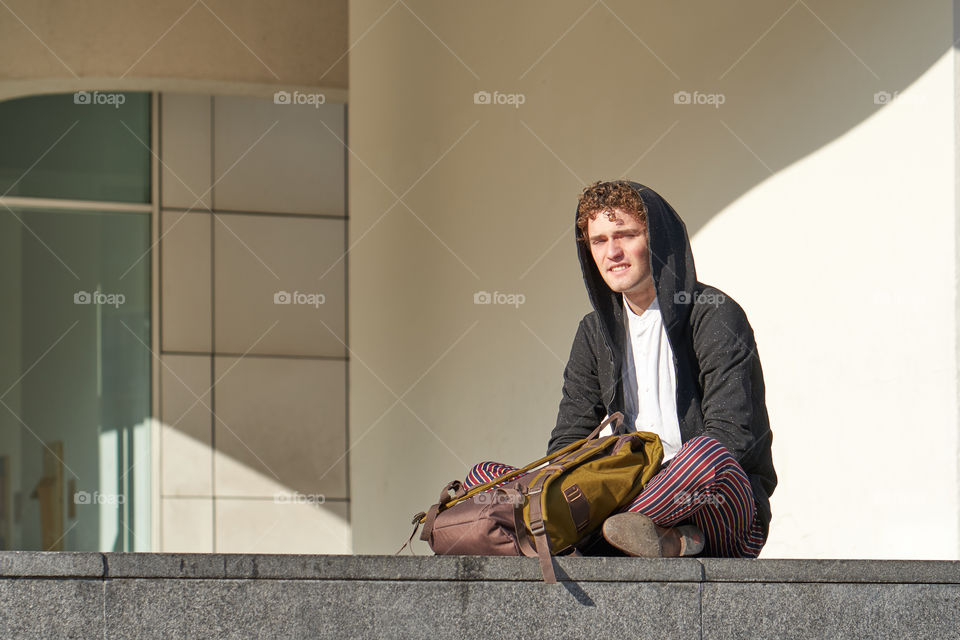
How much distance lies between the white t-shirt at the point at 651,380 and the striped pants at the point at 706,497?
1.35 feet

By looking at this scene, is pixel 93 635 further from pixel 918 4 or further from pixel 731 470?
pixel 918 4

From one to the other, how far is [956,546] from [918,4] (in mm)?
1937

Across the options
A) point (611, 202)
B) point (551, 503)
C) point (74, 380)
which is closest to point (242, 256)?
point (74, 380)

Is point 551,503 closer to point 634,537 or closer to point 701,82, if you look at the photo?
point 634,537

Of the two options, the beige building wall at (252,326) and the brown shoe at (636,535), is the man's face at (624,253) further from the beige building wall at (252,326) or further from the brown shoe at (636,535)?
the beige building wall at (252,326)

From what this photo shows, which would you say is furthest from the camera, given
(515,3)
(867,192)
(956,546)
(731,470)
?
(515,3)

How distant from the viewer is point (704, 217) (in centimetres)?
544

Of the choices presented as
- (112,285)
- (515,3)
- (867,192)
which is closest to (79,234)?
(112,285)

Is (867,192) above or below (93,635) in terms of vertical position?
above

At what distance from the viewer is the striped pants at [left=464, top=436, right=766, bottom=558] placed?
2.83 m

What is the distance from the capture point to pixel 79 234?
34.3 feet

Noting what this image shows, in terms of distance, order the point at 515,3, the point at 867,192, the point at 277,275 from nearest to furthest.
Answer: the point at 867,192 → the point at 515,3 → the point at 277,275

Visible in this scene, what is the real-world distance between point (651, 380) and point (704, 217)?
2158 mm

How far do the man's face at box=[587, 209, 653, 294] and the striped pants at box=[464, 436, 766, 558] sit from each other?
0.73 metres
